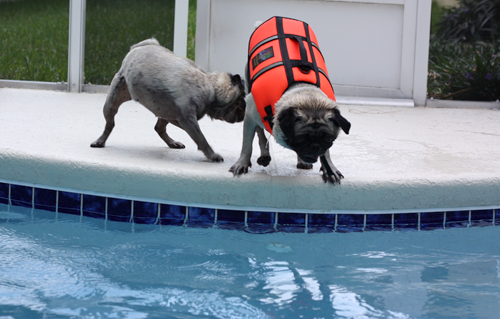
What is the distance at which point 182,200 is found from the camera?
2.90 meters

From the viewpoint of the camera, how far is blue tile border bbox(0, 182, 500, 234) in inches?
116

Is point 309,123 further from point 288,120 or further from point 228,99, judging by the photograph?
point 228,99

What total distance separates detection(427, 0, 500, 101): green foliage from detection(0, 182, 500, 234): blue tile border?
4101 millimetres

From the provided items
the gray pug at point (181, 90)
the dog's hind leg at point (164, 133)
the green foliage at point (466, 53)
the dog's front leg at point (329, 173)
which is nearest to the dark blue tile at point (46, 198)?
the gray pug at point (181, 90)

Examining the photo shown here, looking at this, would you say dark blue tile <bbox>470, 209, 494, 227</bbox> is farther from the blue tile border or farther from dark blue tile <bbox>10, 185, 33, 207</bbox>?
dark blue tile <bbox>10, 185, 33, 207</bbox>

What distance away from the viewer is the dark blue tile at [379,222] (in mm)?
2961

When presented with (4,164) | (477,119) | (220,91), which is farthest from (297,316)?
(477,119)

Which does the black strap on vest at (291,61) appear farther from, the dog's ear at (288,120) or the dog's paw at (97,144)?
the dog's paw at (97,144)

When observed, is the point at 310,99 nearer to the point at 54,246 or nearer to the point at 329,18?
the point at 54,246

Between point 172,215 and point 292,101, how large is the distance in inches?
38.8

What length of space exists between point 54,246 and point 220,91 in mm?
1280

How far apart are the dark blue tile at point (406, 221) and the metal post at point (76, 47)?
4891mm

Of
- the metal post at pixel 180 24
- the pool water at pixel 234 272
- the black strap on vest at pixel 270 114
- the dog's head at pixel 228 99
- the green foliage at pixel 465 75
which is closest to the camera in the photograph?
the pool water at pixel 234 272

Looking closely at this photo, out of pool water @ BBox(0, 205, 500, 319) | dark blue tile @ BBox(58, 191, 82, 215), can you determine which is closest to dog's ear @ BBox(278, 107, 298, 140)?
pool water @ BBox(0, 205, 500, 319)
